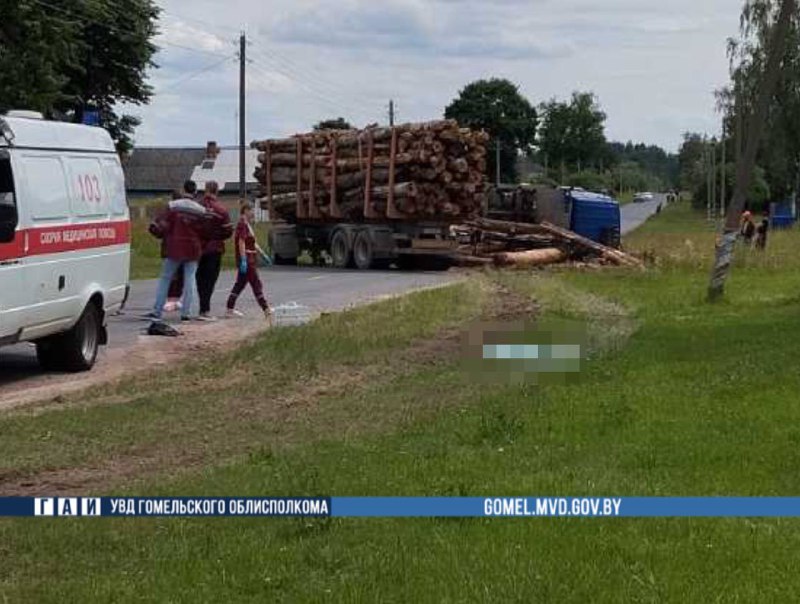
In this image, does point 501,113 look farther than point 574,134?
No

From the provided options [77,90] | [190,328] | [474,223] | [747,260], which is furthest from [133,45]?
[190,328]

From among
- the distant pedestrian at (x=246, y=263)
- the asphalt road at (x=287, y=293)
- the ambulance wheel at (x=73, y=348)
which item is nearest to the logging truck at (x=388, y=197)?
the asphalt road at (x=287, y=293)

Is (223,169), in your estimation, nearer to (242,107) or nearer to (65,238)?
(242,107)

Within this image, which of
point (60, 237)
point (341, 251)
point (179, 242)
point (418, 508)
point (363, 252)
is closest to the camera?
point (418, 508)

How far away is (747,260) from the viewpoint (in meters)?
34.0

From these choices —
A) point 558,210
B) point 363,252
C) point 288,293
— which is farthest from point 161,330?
point 558,210

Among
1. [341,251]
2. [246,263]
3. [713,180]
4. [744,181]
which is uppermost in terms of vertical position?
[713,180]

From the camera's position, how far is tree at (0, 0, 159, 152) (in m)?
37.0

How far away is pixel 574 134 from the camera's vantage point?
143m

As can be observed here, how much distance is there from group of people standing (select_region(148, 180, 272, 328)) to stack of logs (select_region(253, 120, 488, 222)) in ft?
43.7

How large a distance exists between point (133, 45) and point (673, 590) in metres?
47.3

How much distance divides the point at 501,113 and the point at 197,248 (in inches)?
4146

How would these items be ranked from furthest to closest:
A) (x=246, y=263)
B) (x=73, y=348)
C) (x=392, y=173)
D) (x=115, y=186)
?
(x=392, y=173)
(x=246, y=263)
(x=115, y=186)
(x=73, y=348)

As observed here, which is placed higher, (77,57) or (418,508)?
(77,57)
